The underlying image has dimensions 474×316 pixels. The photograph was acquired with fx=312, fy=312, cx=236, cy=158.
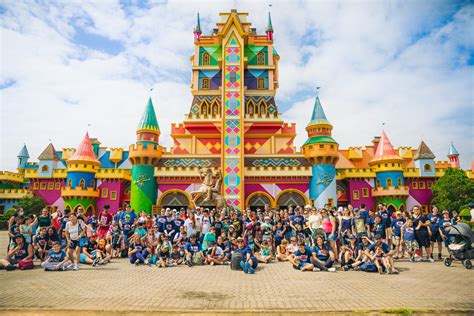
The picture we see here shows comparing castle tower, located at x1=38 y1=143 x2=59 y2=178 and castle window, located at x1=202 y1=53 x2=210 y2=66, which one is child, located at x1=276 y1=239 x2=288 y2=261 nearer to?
castle window, located at x1=202 y1=53 x2=210 y2=66

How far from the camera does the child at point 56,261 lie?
11.0 meters

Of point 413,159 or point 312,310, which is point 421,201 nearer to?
point 413,159

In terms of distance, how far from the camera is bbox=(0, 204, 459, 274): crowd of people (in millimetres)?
11289

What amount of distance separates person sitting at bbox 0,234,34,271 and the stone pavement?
604 mm

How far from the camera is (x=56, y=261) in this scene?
11195 millimetres

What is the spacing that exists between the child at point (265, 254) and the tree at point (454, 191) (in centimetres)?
2472

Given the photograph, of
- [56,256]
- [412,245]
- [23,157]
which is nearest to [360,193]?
[412,245]

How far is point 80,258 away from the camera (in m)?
12.4

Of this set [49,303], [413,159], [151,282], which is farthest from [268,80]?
[49,303]

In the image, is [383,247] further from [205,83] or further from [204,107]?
[205,83]

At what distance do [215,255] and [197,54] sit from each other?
30.9m

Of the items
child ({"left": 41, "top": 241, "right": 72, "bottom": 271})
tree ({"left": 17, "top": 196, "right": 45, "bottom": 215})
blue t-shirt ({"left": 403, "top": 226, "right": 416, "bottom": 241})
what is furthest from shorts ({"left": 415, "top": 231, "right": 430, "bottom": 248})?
tree ({"left": 17, "top": 196, "right": 45, "bottom": 215})

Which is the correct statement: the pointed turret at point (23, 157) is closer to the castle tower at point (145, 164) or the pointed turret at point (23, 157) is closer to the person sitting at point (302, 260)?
the castle tower at point (145, 164)

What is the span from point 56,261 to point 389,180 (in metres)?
30.1
